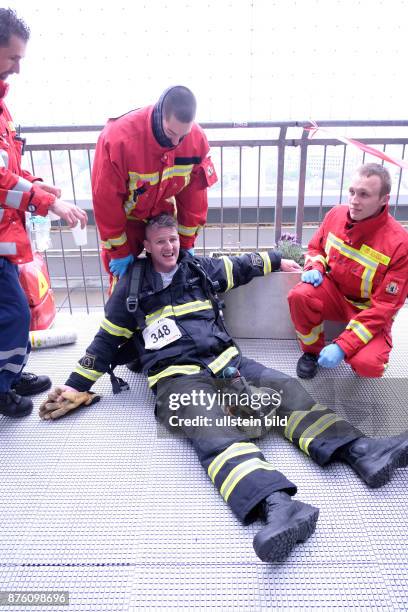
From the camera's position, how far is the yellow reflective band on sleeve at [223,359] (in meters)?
2.03

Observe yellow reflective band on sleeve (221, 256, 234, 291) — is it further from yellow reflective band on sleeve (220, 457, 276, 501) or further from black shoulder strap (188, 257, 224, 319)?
yellow reflective band on sleeve (220, 457, 276, 501)

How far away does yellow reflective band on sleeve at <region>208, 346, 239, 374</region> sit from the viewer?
2029mm

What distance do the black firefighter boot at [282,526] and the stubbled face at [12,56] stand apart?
1.86m

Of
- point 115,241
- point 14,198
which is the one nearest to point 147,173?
point 115,241

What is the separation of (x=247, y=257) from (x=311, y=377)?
737 millimetres

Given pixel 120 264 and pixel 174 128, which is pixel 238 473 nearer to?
pixel 120 264

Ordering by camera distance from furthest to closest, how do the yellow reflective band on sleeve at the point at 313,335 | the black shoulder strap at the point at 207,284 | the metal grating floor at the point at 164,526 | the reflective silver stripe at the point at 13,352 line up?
the yellow reflective band on sleeve at the point at 313,335 → the black shoulder strap at the point at 207,284 → the reflective silver stripe at the point at 13,352 → the metal grating floor at the point at 164,526

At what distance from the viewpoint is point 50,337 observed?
2.73 metres

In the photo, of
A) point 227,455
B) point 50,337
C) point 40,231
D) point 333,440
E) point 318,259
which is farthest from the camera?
point 40,231

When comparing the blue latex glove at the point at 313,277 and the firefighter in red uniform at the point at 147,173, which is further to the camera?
the blue latex glove at the point at 313,277

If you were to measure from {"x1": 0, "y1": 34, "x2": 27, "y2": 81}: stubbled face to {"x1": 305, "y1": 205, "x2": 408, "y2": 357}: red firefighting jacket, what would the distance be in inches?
63.9

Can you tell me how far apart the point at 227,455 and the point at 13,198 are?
1320 millimetres

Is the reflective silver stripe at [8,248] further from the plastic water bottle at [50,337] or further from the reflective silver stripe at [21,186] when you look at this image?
the plastic water bottle at [50,337]

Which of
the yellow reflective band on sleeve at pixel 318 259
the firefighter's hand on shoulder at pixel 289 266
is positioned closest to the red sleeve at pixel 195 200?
A: the firefighter's hand on shoulder at pixel 289 266
